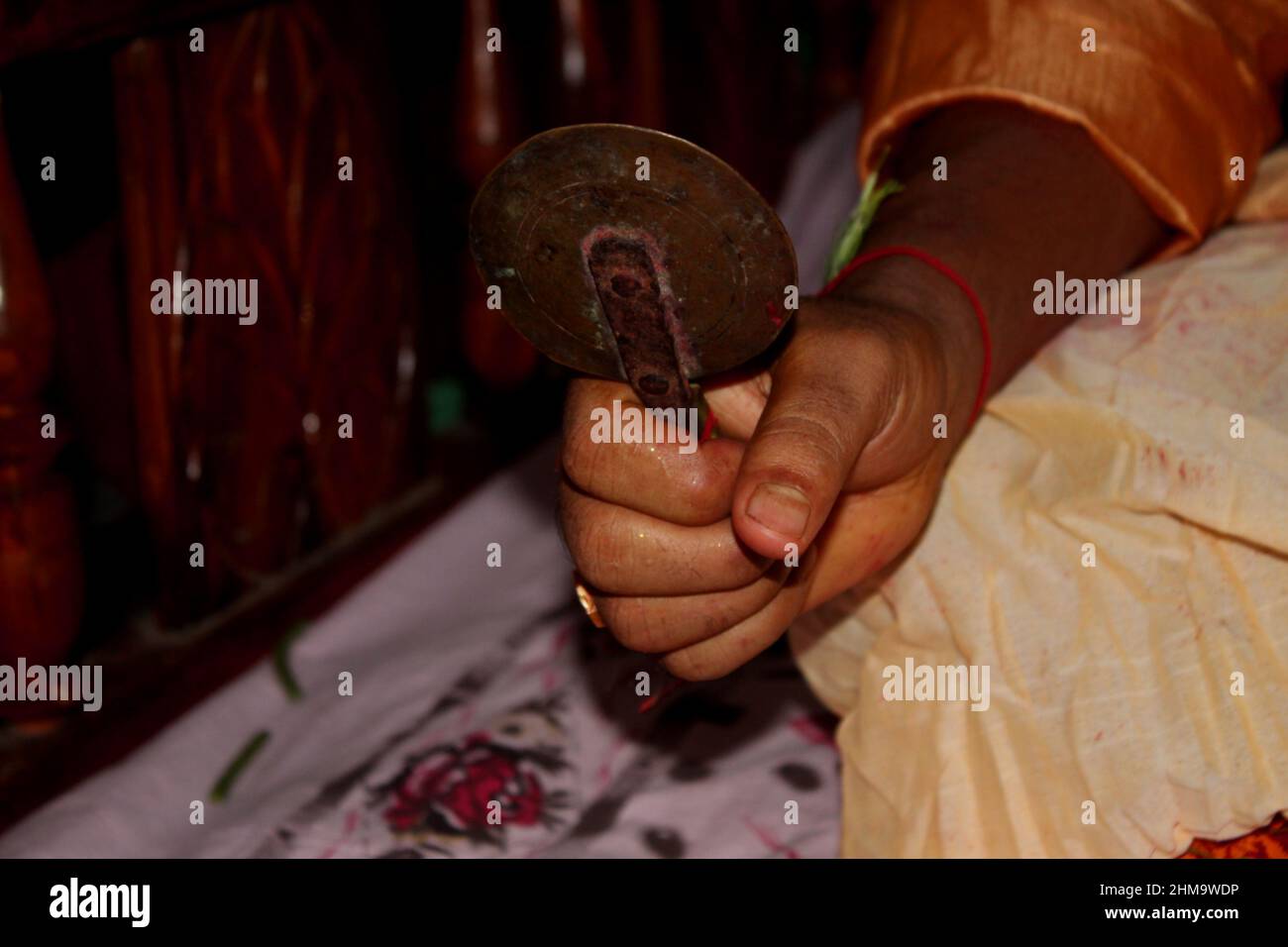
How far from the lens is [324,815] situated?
38.3 inches

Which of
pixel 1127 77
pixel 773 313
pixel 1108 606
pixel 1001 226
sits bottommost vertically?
pixel 1108 606

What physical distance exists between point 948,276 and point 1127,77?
233mm

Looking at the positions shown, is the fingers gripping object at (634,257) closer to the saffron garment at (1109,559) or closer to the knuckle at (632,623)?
the knuckle at (632,623)

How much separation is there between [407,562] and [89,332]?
376 mm

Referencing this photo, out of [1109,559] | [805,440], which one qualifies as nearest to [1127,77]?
[1109,559]

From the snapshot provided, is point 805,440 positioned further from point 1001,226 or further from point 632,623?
point 1001,226

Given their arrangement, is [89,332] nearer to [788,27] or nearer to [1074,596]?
[1074,596]

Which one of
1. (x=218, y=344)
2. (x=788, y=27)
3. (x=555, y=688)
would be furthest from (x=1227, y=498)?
(x=788, y=27)

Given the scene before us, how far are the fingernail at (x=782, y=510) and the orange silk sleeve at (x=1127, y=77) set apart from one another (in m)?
0.45

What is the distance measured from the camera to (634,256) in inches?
23.5

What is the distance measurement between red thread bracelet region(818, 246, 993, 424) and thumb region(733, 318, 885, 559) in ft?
0.41

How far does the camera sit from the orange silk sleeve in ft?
2.92

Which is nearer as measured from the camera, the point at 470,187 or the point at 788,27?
the point at 470,187

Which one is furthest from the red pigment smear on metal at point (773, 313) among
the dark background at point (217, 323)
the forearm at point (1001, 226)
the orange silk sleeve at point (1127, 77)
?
the dark background at point (217, 323)
